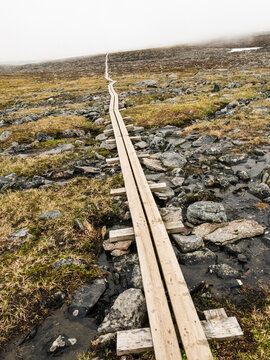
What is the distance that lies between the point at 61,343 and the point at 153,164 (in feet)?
20.5

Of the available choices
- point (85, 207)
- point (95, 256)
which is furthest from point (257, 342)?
point (85, 207)

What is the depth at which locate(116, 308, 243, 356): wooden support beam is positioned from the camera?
315cm

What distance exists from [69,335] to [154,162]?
638 centimetres

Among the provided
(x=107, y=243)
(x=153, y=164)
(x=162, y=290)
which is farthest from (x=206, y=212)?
(x=153, y=164)

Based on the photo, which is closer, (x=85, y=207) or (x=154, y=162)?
(x=85, y=207)

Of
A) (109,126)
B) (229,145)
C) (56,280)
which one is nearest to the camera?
(56,280)

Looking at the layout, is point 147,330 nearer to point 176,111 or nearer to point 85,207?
point 85,207

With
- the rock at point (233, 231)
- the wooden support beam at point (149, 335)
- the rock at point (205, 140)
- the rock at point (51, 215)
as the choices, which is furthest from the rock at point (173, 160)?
the wooden support beam at point (149, 335)

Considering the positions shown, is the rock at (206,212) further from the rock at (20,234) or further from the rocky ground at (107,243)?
the rock at (20,234)

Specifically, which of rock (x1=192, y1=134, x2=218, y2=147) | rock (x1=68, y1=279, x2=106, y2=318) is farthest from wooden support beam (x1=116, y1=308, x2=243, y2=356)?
rock (x1=192, y1=134, x2=218, y2=147)

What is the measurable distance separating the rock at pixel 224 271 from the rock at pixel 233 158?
5.06 m

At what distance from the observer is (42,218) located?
634 cm

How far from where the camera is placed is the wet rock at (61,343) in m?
3.49

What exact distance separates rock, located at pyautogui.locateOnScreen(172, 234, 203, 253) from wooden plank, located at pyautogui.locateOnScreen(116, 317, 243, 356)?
68.0 inches
